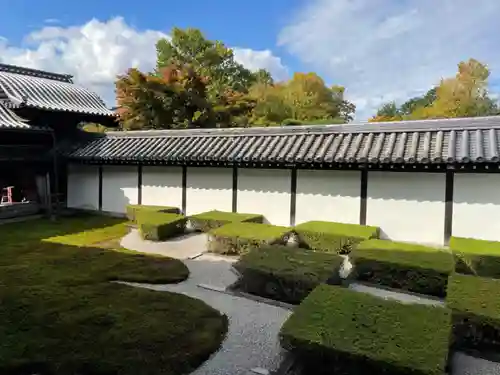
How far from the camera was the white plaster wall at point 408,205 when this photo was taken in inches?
370

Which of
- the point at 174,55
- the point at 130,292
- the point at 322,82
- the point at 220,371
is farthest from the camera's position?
the point at 322,82

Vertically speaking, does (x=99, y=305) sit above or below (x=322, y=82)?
below

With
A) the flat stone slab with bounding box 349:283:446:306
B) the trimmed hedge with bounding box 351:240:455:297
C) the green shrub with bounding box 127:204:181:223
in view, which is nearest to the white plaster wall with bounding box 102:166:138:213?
the green shrub with bounding box 127:204:181:223

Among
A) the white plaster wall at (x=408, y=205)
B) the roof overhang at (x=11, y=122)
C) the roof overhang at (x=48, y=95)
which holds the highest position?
the roof overhang at (x=48, y=95)

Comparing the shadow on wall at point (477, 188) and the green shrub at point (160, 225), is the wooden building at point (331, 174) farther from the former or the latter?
the green shrub at point (160, 225)

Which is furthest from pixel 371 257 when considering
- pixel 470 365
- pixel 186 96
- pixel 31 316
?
pixel 186 96

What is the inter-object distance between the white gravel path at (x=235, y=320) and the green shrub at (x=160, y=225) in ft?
5.04

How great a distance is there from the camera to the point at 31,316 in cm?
550

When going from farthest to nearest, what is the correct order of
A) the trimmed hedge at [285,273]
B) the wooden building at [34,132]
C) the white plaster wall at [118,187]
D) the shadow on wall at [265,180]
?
the white plaster wall at [118,187], the wooden building at [34,132], the shadow on wall at [265,180], the trimmed hedge at [285,273]

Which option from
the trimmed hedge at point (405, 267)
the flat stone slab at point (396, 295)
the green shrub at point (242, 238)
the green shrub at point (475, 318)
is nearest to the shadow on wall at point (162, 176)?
the green shrub at point (242, 238)

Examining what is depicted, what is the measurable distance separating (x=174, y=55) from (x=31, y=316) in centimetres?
3152

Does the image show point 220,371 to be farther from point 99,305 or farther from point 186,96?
point 186,96

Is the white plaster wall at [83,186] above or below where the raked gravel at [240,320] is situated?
above

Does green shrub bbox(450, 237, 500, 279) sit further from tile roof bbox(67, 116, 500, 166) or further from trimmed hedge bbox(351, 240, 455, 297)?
tile roof bbox(67, 116, 500, 166)
